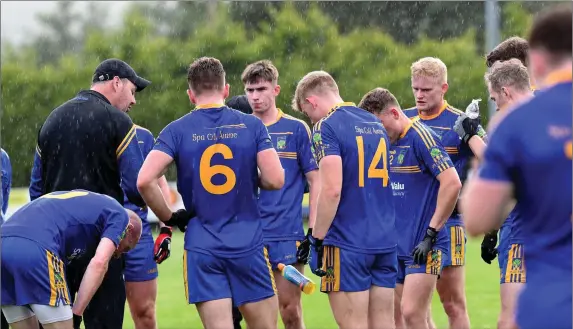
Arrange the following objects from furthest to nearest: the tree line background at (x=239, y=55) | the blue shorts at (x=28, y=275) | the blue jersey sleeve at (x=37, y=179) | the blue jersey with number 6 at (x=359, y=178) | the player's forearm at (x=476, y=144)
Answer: the tree line background at (x=239, y=55) → the player's forearm at (x=476, y=144) → the blue jersey sleeve at (x=37, y=179) → the blue jersey with number 6 at (x=359, y=178) → the blue shorts at (x=28, y=275)

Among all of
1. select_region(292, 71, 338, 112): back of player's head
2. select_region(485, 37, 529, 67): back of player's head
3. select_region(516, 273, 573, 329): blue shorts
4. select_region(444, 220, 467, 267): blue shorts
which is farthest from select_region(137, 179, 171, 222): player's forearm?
select_region(516, 273, 573, 329): blue shorts

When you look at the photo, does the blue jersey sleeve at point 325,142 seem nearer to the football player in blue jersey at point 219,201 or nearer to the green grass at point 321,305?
the football player in blue jersey at point 219,201

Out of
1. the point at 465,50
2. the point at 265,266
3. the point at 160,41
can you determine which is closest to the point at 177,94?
the point at 160,41

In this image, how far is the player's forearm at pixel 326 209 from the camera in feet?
21.8

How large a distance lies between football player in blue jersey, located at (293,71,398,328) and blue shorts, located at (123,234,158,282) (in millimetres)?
1907

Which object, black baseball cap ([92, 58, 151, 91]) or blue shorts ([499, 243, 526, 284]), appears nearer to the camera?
blue shorts ([499, 243, 526, 284])

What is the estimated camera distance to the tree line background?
28.6 metres

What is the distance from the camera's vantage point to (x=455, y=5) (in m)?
34.5

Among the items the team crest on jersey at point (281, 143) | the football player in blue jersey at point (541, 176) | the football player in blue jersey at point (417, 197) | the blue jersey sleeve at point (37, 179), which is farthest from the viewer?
the team crest on jersey at point (281, 143)

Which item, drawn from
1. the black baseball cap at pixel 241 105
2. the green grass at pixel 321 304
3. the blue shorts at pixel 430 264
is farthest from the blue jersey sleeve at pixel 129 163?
the green grass at pixel 321 304

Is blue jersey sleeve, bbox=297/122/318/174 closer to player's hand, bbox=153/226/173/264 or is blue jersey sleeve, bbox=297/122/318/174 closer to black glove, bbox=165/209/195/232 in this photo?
player's hand, bbox=153/226/173/264

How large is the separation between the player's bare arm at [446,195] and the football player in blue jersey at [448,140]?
441 millimetres

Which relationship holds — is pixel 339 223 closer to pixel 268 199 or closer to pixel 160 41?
pixel 268 199

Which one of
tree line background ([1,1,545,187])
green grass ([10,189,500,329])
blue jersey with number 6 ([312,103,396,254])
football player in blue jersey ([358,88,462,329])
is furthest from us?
tree line background ([1,1,545,187])
